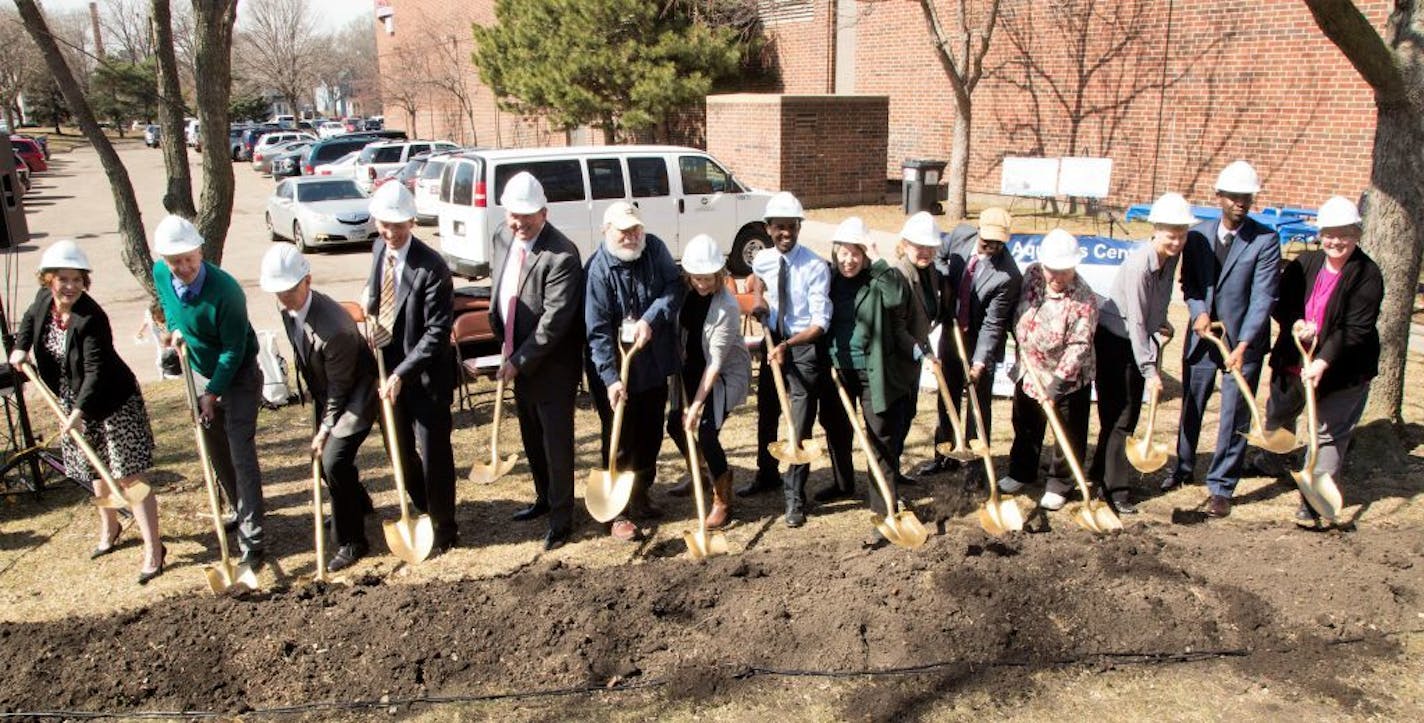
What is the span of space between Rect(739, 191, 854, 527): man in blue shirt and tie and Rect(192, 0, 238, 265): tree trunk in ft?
12.9

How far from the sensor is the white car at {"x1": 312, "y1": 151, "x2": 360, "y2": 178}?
2690 cm

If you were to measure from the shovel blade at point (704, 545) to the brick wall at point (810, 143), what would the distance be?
15.0 meters

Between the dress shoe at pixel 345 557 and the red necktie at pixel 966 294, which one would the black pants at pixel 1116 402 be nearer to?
the red necktie at pixel 966 294

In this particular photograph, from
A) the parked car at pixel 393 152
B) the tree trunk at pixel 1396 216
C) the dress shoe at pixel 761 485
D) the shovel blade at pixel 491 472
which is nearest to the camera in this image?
the shovel blade at pixel 491 472

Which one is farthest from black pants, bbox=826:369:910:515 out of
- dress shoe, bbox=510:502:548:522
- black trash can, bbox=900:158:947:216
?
black trash can, bbox=900:158:947:216

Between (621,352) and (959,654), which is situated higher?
(621,352)

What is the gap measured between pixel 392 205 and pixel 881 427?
107 inches

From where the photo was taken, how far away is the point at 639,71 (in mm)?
23078

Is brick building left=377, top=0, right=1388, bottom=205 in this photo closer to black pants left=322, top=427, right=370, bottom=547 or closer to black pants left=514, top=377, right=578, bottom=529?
black pants left=514, top=377, right=578, bottom=529

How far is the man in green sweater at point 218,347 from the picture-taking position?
4828 millimetres

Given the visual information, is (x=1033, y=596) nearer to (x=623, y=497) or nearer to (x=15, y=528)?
(x=623, y=497)

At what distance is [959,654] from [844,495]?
198 cm

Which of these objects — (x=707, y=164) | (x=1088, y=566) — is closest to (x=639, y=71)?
(x=707, y=164)

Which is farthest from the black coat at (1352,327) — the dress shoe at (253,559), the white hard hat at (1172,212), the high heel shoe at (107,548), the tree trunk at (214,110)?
the tree trunk at (214,110)
